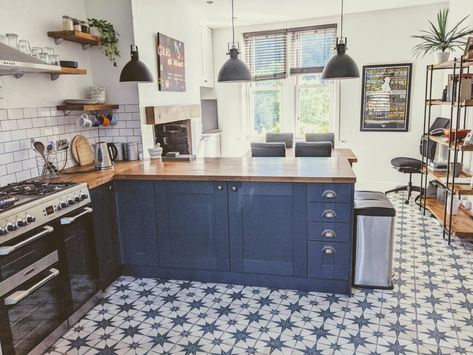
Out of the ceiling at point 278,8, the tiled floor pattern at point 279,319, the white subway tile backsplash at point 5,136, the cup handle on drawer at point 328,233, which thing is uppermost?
the ceiling at point 278,8

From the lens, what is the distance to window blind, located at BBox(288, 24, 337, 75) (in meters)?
5.74

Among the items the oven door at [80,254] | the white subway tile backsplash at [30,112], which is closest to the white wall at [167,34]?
the white subway tile backsplash at [30,112]

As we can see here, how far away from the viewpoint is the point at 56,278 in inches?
89.1

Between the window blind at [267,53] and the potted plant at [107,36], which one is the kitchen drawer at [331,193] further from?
the window blind at [267,53]

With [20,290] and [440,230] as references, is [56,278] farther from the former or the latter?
[440,230]

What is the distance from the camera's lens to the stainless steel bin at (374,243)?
107 inches

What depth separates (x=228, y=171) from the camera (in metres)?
2.89

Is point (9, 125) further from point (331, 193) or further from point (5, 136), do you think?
point (331, 193)

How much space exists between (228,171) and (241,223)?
0.41m

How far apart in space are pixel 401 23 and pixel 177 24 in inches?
125

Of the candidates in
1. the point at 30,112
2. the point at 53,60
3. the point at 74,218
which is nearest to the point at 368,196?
the point at 74,218

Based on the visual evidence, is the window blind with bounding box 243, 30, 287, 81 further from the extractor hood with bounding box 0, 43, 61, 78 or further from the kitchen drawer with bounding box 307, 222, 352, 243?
the extractor hood with bounding box 0, 43, 61, 78

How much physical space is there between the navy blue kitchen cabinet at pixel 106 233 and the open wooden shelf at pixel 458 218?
3111 millimetres

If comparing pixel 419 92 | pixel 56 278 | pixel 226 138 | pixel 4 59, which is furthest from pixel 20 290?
pixel 419 92
